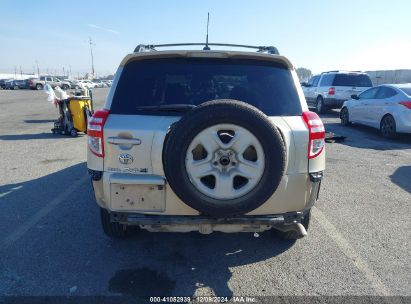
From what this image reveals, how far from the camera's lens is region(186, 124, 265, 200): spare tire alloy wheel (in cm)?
264

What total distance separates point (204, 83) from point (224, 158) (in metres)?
0.85

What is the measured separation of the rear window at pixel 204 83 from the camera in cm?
304

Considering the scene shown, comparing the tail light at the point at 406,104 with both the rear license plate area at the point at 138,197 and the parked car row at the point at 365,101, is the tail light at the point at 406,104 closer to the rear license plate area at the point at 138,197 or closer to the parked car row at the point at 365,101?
the parked car row at the point at 365,101

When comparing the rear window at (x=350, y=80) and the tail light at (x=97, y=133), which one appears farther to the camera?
the rear window at (x=350, y=80)

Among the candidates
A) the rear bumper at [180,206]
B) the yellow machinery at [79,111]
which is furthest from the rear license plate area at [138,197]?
the yellow machinery at [79,111]

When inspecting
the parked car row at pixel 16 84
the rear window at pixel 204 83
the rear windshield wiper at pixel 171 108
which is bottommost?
the parked car row at pixel 16 84

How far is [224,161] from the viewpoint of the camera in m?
2.66

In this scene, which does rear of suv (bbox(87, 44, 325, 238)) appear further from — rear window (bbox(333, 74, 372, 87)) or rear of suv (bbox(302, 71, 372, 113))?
rear window (bbox(333, 74, 372, 87))

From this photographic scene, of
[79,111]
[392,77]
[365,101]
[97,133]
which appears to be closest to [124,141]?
[97,133]

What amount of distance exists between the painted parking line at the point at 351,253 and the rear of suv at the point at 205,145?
30.2 inches

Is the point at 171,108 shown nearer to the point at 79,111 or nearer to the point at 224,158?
the point at 224,158

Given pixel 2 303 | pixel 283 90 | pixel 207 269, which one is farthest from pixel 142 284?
pixel 283 90

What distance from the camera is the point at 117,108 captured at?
2994 millimetres

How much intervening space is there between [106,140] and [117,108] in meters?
0.33
